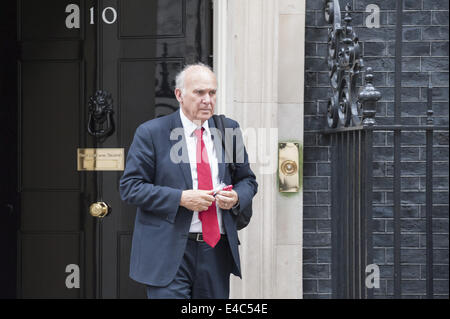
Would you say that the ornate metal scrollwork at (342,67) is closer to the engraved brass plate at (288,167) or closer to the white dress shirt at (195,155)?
the engraved brass plate at (288,167)

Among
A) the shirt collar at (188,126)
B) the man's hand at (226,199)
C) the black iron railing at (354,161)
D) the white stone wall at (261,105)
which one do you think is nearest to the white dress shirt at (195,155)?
the shirt collar at (188,126)

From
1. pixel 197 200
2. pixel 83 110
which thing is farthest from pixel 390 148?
pixel 83 110

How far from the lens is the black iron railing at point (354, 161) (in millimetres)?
3916

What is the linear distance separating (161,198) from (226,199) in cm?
32

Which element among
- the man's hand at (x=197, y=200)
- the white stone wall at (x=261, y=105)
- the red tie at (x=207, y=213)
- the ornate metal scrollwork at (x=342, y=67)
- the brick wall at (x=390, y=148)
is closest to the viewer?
the man's hand at (x=197, y=200)

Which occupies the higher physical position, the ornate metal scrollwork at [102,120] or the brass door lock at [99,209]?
the ornate metal scrollwork at [102,120]

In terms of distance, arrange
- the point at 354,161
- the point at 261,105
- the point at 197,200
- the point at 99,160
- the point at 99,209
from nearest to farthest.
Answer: the point at 197,200, the point at 354,161, the point at 261,105, the point at 99,209, the point at 99,160

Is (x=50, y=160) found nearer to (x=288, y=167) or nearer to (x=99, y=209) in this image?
(x=99, y=209)

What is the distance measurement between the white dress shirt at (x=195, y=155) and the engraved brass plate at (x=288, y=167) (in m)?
1.34

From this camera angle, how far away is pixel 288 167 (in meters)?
4.84

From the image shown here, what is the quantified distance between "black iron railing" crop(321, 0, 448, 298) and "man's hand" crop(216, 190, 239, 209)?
93cm

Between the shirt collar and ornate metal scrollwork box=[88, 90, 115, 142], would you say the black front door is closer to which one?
ornate metal scrollwork box=[88, 90, 115, 142]

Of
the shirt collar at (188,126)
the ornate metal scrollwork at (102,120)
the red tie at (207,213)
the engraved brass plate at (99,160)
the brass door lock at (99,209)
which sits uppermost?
the ornate metal scrollwork at (102,120)

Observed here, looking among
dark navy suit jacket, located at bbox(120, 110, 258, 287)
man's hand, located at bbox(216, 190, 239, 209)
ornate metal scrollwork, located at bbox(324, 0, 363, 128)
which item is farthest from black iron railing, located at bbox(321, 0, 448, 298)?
man's hand, located at bbox(216, 190, 239, 209)
